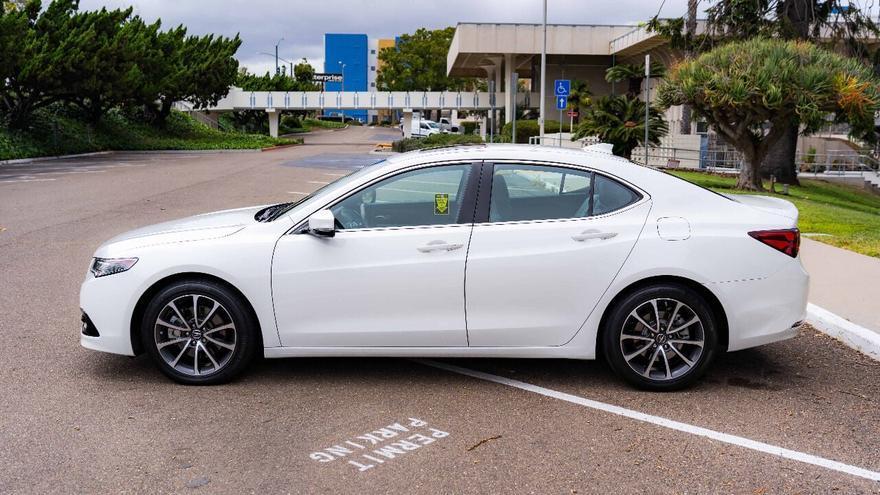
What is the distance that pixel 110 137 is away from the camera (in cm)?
4619

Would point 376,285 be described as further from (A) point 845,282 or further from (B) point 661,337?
(A) point 845,282

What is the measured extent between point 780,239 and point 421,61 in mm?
96429

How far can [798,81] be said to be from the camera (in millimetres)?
20016

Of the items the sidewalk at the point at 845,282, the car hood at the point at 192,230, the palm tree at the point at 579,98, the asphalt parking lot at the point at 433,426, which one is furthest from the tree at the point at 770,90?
the palm tree at the point at 579,98

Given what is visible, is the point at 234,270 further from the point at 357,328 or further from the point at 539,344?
the point at 539,344

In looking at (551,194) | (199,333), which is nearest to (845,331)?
(551,194)

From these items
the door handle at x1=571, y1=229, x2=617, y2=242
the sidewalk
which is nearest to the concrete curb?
the sidewalk

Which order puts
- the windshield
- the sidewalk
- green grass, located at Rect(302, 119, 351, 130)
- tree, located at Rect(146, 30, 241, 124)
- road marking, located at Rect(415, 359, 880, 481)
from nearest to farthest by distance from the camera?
road marking, located at Rect(415, 359, 880, 481) → the windshield → the sidewalk → tree, located at Rect(146, 30, 241, 124) → green grass, located at Rect(302, 119, 351, 130)

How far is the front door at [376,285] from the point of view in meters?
5.33

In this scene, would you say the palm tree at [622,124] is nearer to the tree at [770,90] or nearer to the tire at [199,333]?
the tree at [770,90]

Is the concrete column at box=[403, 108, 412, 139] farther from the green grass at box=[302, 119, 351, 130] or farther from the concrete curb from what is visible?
the concrete curb

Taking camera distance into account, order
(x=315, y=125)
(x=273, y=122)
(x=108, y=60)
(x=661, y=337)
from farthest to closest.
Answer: (x=315, y=125), (x=273, y=122), (x=108, y=60), (x=661, y=337)

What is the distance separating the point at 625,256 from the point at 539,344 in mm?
781

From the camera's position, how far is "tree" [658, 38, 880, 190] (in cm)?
1984
